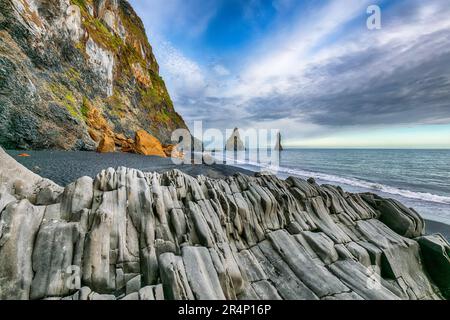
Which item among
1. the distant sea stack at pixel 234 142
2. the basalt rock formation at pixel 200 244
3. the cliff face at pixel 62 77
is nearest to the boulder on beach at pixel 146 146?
the cliff face at pixel 62 77

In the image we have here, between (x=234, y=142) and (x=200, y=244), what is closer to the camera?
(x=200, y=244)

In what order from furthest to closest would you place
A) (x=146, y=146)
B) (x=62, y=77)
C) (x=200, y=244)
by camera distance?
(x=146, y=146) → (x=62, y=77) → (x=200, y=244)

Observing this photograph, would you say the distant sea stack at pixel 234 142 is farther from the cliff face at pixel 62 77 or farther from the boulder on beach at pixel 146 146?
the boulder on beach at pixel 146 146

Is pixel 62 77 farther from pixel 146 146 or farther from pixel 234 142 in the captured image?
pixel 234 142

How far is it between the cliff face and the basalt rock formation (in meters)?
21.9

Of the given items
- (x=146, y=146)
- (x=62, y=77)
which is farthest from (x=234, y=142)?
(x=62, y=77)

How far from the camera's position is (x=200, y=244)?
6.08 metres

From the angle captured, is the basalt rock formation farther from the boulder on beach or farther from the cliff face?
the boulder on beach

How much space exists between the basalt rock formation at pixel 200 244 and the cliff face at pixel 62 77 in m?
21.9

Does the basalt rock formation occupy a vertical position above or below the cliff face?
below

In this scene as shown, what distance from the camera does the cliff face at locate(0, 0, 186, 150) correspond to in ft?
67.9

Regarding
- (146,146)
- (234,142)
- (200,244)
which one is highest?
(234,142)

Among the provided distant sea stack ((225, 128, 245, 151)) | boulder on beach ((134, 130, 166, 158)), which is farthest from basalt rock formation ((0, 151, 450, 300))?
distant sea stack ((225, 128, 245, 151))

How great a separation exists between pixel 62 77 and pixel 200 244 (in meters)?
38.1
